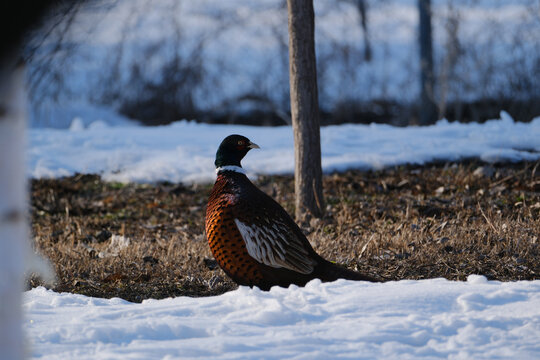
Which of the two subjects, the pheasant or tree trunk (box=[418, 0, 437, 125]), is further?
tree trunk (box=[418, 0, 437, 125])

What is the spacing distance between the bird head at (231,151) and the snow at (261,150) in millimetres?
4165

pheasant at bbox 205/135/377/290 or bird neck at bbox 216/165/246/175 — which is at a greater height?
bird neck at bbox 216/165/246/175

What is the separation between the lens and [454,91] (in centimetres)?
1395

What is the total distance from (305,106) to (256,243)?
2.51 metres

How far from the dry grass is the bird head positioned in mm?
855

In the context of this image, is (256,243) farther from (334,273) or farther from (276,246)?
(334,273)

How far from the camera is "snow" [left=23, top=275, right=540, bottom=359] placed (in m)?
2.47

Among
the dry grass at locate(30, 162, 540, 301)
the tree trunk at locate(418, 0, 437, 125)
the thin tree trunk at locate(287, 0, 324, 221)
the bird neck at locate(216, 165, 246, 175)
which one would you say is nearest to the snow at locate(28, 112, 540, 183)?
the dry grass at locate(30, 162, 540, 301)

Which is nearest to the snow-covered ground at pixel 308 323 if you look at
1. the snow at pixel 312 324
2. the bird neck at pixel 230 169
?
the snow at pixel 312 324

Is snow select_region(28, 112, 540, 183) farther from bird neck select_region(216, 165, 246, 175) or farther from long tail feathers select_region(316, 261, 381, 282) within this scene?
long tail feathers select_region(316, 261, 381, 282)

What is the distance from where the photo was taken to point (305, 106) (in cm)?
603

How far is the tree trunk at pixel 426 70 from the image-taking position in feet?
45.2

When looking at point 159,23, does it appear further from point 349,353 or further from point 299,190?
point 349,353

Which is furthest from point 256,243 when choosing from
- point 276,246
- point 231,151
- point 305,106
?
point 305,106
